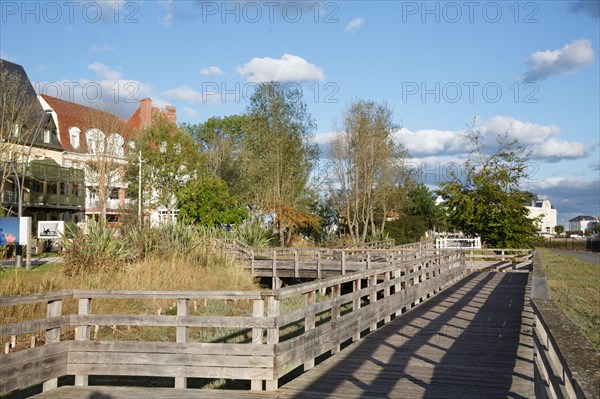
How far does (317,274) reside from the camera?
29109 millimetres

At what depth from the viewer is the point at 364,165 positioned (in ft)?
172

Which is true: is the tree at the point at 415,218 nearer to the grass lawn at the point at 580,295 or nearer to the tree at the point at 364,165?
the tree at the point at 364,165

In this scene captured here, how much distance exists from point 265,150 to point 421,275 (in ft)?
108

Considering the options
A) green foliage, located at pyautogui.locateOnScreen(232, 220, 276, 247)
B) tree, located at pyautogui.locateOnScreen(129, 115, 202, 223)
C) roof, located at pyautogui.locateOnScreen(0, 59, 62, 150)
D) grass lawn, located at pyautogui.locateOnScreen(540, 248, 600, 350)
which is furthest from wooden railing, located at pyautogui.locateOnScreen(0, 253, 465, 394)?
tree, located at pyautogui.locateOnScreen(129, 115, 202, 223)

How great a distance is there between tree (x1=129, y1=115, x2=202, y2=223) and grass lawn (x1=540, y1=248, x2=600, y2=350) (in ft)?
93.8

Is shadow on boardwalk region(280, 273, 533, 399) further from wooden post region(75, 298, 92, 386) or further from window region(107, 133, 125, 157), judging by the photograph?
window region(107, 133, 125, 157)

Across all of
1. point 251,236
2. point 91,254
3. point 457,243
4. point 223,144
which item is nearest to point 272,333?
point 91,254

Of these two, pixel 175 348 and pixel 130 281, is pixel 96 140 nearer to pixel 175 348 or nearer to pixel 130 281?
pixel 130 281

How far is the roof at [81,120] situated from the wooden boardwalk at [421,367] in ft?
134

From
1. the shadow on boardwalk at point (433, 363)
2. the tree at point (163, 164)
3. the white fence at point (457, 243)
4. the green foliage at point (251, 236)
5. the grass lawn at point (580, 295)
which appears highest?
the tree at point (163, 164)

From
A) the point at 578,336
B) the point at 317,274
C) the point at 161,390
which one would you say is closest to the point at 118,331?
the point at 161,390

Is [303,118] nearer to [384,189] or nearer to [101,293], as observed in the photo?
[384,189]

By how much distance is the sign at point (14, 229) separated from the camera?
2630 centimetres

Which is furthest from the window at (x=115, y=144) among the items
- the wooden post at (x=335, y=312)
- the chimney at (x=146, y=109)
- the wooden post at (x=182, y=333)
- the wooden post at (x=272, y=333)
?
the wooden post at (x=272, y=333)
